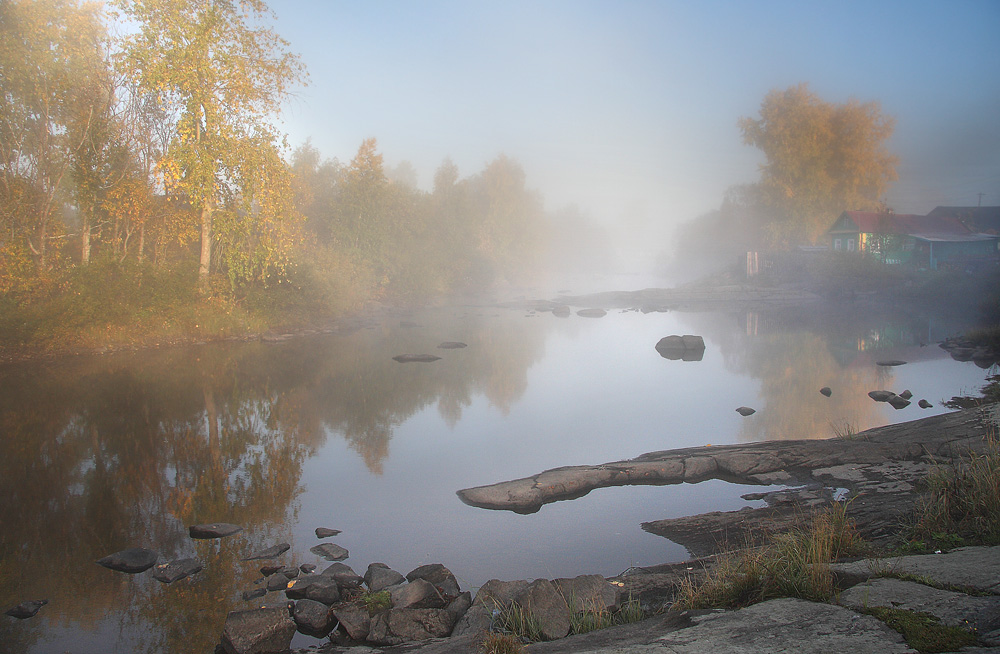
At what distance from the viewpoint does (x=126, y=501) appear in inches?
317

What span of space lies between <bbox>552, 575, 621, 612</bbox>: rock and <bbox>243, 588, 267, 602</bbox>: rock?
9.19ft

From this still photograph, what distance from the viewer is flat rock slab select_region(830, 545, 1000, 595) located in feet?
13.2

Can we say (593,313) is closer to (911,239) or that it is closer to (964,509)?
(911,239)

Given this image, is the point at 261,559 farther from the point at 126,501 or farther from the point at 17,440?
the point at 17,440

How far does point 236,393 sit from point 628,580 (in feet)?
40.0

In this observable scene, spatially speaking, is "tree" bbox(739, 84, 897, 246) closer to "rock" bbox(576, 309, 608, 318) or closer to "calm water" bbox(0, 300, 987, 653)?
"rock" bbox(576, 309, 608, 318)

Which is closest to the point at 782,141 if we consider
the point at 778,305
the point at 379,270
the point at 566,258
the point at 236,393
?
the point at 778,305

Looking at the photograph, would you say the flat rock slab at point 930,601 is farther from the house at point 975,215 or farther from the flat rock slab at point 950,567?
the house at point 975,215

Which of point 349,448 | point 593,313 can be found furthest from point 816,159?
point 349,448

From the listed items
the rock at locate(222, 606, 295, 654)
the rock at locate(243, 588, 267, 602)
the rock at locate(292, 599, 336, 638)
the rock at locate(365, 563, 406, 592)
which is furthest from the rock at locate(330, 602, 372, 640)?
the rock at locate(243, 588, 267, 602)

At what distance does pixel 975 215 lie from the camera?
56.7 m

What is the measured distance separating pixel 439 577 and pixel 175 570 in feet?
9.08

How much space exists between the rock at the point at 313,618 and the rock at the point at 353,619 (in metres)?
0.07

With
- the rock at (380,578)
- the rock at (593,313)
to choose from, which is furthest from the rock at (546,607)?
the rock at (593,313)
